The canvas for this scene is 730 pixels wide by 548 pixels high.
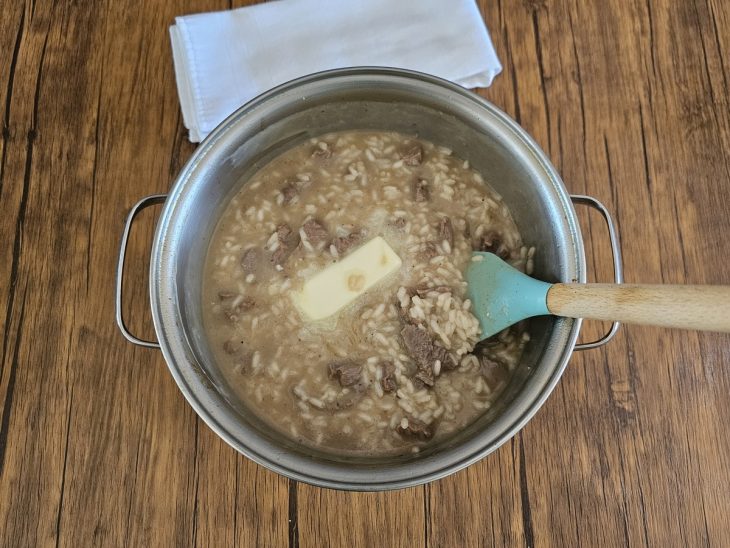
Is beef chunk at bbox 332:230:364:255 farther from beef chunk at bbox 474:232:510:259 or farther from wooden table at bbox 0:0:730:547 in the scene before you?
wooden table at bbox 0:0:730:547

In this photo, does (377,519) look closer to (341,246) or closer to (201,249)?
(341,246)

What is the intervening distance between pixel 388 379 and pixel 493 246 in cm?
48

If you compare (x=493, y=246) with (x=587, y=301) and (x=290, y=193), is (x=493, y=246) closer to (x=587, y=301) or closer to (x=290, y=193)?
(x=587, y=301)

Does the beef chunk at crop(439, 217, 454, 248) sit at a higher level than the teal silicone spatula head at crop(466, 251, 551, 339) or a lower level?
higher

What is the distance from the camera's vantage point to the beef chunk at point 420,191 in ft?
5.89

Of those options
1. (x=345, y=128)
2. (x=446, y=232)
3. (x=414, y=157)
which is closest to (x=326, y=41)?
(x=345, y=128)

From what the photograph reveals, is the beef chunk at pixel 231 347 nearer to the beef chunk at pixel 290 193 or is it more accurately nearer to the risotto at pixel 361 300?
the risotto at pixel 361 300

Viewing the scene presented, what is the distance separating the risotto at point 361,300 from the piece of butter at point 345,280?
2 centimetres

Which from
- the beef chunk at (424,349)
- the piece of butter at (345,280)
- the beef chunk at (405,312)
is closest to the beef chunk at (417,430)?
the beef chunk at (424,349)

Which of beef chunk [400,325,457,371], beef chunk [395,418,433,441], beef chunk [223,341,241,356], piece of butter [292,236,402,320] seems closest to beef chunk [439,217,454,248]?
piece of butter [292,236,402,320]

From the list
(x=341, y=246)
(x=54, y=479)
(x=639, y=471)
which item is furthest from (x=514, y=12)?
(x=54, y=479)

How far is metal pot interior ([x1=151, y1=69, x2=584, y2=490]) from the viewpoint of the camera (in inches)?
57.3

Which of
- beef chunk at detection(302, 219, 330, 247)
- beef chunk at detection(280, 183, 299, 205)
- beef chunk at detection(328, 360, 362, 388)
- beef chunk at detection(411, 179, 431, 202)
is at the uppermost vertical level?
beef chunk at detection(280, 183, 299, 205)

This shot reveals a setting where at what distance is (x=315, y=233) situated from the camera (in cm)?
174
